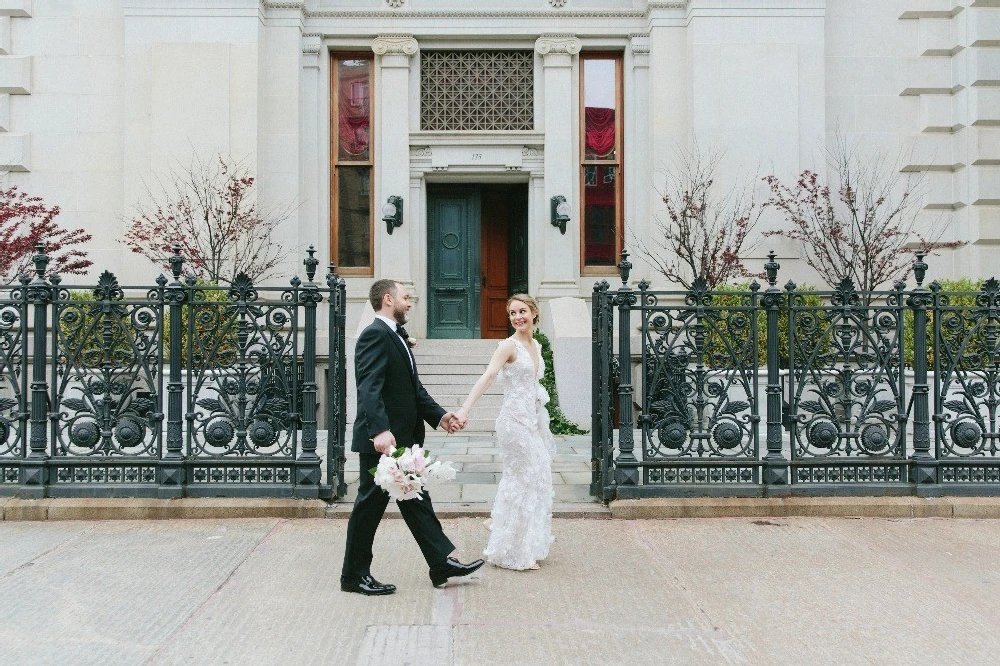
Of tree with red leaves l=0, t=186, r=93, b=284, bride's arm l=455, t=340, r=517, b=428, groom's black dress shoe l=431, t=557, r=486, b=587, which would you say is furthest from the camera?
tree with red leaves l=0, t=186, r=93, b=284

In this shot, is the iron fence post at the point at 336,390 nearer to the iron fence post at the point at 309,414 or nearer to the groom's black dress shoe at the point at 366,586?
the iron fence post at the point at 309,414

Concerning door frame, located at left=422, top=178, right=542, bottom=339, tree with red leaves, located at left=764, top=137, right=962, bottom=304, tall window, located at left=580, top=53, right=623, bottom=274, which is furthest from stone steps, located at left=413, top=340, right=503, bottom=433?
tree with red leaves, located at left=764, top=137, right=962, bottom=304

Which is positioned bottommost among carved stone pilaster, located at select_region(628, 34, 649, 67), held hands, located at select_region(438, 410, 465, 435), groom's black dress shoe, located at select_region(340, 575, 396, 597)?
groom's black dress shoe, located at select_region(340, 575, 396, 597)

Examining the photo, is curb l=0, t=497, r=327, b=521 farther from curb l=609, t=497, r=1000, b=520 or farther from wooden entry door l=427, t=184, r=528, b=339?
wooden entry door l=427, t=184, r=528, b=339

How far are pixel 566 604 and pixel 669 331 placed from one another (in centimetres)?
342

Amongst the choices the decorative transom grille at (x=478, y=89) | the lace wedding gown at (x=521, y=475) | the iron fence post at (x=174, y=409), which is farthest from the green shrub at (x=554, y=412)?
the lace wedding gown at (x=521, y=475)

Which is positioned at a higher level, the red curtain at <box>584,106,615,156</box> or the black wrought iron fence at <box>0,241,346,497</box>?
the red curtain at <box>584,106,615,156</box>

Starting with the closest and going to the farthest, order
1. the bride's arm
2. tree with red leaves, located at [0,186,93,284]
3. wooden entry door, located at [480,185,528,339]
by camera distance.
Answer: the bride's arm, tree with red leaves, located at [0,186,93,284], wooden entry door, located at [480,185,528,339]

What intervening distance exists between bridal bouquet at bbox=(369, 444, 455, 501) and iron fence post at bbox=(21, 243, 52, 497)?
439cm

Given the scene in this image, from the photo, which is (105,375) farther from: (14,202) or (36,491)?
(14,202)

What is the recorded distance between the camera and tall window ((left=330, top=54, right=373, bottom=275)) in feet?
56.3

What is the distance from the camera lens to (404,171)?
16.9m

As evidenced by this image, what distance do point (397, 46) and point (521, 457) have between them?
487 inches

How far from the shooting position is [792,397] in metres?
8.25
